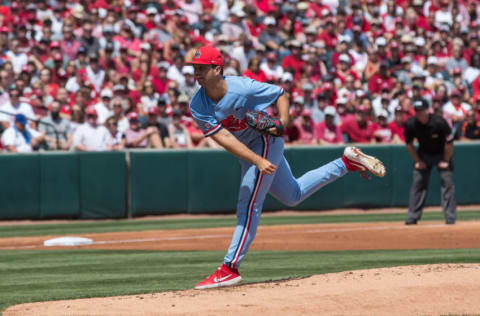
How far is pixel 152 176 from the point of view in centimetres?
1628

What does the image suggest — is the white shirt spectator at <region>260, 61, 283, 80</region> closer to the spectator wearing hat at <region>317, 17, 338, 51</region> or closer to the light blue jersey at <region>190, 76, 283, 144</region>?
the spectator wearing hat at <region>317, 17, 338, 51</region>

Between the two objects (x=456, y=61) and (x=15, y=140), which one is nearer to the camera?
(x=15, y=140)

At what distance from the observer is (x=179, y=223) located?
1568 cm

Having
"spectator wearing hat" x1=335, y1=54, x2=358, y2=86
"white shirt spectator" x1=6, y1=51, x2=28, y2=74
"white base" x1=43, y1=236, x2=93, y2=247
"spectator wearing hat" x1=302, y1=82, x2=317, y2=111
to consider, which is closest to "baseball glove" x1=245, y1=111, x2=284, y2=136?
"white base" x1=43, y1=236, x2=93, y2=247

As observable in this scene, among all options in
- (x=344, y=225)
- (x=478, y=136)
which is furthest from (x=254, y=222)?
(x=478, y=136)

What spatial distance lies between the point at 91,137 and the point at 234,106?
9416 mm

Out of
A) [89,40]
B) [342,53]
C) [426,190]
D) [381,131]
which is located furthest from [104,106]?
[426,190]

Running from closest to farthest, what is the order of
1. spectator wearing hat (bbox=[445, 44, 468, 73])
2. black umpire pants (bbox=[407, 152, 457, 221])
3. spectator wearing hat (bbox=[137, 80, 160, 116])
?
black umpire pants (bbox=[407, 152, 457, 221]) → spectator wearing hat (bbox=[137, 80, 160, 116]) → spectator wearing hat (bbox=[445, 44, 468, 73])

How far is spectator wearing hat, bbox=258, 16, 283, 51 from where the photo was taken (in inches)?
776

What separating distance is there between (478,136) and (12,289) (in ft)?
40.0

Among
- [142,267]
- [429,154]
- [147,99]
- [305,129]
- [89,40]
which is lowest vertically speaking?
[142,267]

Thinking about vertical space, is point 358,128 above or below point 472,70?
below

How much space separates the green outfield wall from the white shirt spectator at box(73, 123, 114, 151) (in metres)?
0.16

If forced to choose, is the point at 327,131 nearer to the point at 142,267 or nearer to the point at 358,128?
the point at 358,128
